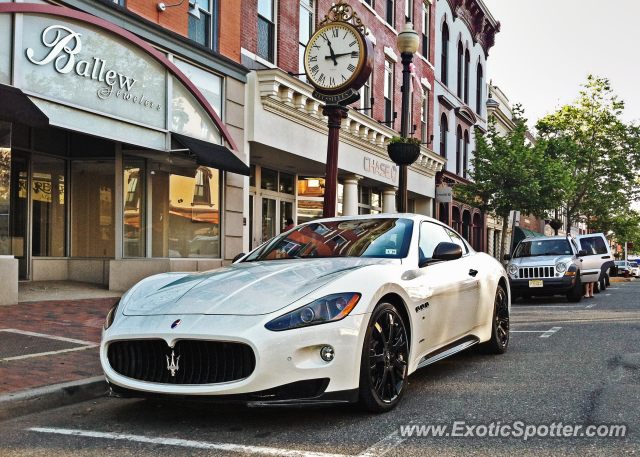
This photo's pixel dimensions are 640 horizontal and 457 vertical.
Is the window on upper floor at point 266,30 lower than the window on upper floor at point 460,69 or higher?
lower

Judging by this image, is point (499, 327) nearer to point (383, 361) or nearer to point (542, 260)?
point (383, 361)

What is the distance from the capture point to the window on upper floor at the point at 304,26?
18106mm

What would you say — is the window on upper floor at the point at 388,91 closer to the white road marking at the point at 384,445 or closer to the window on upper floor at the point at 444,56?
the window on upper floor at the point at 444,56

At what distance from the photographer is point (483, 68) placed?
37344mm

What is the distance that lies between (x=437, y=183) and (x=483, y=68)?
36.5 feet

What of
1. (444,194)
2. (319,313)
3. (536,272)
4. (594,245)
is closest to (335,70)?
(319,313)

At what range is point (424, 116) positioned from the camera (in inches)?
1110

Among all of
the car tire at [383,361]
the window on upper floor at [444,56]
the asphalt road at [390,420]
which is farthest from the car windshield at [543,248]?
the window on upper floor at [444,56]

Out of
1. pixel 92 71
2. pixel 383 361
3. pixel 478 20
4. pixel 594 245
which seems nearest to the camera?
pixel 383 361

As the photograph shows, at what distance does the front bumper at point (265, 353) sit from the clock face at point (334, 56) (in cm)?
691

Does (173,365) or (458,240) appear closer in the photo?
(173,365)

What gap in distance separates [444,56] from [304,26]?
14358 mm

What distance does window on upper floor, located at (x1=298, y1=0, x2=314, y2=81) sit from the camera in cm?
1811

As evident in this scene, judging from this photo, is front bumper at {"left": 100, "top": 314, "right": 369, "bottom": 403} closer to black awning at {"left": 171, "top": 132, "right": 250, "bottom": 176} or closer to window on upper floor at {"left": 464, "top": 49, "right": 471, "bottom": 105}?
black awning at {"left": 171, "top": 132, "right": 250, "bottom": 176}
